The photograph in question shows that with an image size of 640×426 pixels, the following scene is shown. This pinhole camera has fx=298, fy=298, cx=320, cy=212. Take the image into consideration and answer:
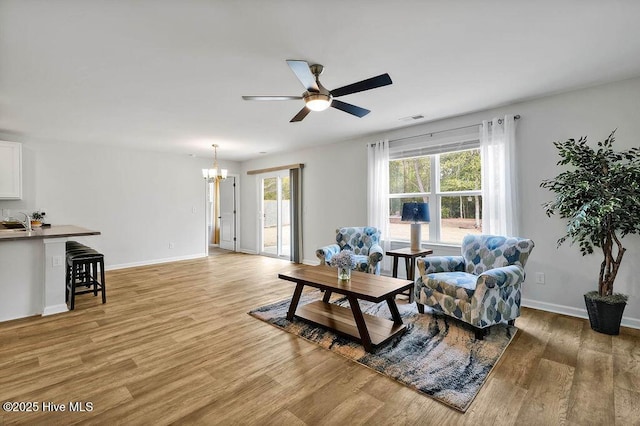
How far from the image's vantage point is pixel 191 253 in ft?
22.9

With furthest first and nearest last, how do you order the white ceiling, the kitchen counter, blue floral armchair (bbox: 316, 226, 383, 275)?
blue floral armchair (bbox: 316, 226, 383, 275)
the kitchen counter
the white ceiling

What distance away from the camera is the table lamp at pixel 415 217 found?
388 cm

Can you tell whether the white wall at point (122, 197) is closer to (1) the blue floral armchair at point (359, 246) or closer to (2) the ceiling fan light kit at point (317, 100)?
(1) the blue floral armchair at point (359, 246)

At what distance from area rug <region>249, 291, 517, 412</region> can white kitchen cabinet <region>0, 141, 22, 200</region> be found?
4.48 meters

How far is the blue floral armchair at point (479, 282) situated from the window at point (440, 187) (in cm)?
81

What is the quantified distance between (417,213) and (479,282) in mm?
1385

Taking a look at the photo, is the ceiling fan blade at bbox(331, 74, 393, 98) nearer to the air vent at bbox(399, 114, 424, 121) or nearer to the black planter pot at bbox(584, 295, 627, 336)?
the air vent at bbox(399, 114, 424, 121)

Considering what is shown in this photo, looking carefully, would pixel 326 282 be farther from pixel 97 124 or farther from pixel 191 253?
pixel 191 253

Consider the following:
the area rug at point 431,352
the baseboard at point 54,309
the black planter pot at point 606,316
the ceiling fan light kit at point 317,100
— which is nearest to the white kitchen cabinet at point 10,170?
the baseboard at point 54,309

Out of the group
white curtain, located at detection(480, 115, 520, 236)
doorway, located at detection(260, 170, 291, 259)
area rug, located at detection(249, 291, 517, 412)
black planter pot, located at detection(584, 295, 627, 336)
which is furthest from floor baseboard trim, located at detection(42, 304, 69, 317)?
black planter pot, located at detection(584, 295, 627, 336)

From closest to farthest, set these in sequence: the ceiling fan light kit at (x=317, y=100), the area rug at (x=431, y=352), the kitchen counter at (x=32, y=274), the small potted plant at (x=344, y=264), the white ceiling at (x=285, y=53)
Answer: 1. the white ceiling at (x=285, y=53)
2. the area rug at (x=431, y=352)
3. the ceiling fan light kit at (x=317, y=100)
4. the small potted plant at (x=344, y=264)
5. the kitchen counter at (x=32, y=274)

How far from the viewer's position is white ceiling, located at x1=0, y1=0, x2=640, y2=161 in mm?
1909

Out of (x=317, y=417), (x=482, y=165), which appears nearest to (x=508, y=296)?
(x=482, y=165)

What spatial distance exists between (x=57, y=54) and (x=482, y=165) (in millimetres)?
4459
